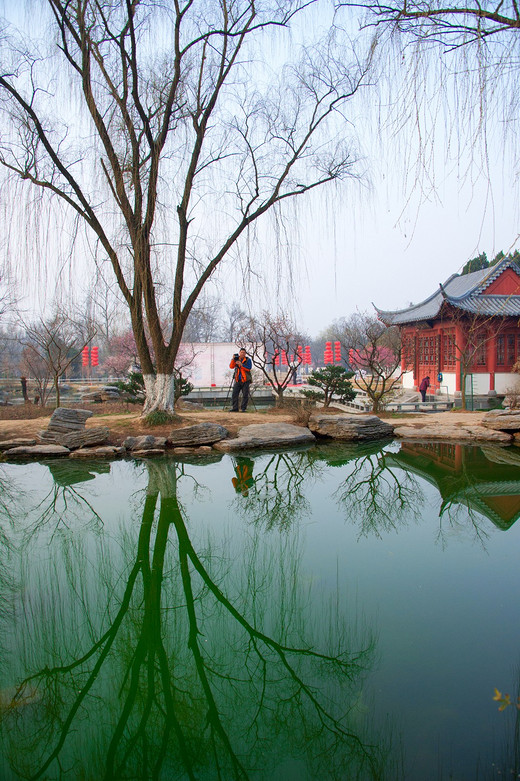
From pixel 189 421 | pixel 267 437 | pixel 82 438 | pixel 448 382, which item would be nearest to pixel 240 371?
pixel 189 421

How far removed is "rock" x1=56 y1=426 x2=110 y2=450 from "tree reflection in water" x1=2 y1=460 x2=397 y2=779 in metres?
4.27

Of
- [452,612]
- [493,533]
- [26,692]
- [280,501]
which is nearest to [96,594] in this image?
[26,692]

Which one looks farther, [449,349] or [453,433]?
[449,349]

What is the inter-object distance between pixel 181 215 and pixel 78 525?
5.18m

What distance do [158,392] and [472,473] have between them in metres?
4.86

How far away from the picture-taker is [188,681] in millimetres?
2434

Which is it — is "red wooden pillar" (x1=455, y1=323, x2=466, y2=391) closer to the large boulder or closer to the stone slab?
the stone slab

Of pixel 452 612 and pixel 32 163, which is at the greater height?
pixel 32 163

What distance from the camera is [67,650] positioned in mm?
2670

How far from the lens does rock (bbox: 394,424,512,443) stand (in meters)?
8.44

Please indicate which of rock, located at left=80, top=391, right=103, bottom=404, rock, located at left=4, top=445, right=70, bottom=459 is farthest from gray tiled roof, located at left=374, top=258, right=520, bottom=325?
rock, located at left=80, top=391, right=103, bottom=404

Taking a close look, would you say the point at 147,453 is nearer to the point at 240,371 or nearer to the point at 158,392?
the point at 158,392

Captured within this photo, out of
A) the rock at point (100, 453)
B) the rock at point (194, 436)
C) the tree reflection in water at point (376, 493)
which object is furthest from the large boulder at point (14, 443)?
the tree reflection in water at point (376, 493)

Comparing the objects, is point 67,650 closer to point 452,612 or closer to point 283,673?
point 283,673
